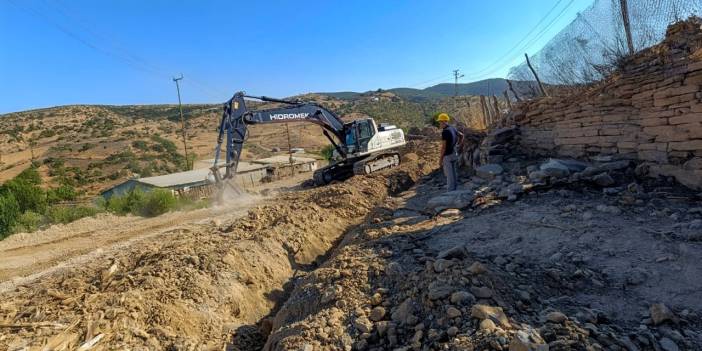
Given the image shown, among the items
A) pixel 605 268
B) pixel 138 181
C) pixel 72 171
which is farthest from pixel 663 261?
pixel 72 171

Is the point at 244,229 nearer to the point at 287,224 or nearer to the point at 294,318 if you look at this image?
the point at 287,224

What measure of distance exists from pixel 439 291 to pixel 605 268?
5.68 feet

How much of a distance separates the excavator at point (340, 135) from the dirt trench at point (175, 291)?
418cm

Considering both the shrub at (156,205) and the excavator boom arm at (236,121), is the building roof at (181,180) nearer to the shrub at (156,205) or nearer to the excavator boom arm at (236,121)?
the shrub at (156,205)

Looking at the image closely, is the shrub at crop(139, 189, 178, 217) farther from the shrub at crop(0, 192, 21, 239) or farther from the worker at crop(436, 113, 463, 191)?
the worker at crop(436, 113, 463, 191)

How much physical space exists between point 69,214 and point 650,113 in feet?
50.1

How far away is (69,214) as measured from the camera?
13367 mm

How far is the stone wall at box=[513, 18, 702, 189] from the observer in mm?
5566

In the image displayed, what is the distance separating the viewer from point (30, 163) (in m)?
41.2

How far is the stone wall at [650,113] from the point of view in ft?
18.3

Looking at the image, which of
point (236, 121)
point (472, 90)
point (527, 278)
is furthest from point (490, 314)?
point (472, 90)

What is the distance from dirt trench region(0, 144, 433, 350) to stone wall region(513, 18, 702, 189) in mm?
4956

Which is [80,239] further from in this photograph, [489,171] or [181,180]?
[181,180]

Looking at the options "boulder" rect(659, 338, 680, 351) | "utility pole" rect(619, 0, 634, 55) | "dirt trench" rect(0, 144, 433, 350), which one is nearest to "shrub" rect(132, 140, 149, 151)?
"dirt trench" rect(0, 144, 433, 350)
